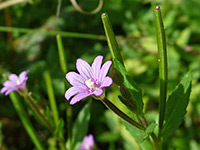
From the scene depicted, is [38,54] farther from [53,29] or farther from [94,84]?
[94,84]

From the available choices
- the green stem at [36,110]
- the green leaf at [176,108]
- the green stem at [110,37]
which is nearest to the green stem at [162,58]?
the green leaf at [176,108]

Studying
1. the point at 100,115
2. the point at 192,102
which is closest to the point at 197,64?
the point at 192,102

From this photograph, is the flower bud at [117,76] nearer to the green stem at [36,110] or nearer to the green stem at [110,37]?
the green stem at [110,37]

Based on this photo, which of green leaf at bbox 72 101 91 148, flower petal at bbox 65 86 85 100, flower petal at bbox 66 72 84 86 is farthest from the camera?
green leaf at bbox 72 101 91 148

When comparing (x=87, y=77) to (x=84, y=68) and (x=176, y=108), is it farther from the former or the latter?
(x=176, y=108)

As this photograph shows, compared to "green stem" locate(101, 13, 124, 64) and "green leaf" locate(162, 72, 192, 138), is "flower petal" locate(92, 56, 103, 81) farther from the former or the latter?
"green leaf" locate(162, 72, 192, 138)

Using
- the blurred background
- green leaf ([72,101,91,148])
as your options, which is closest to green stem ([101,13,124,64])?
green leaf ([72,101,91,148])
